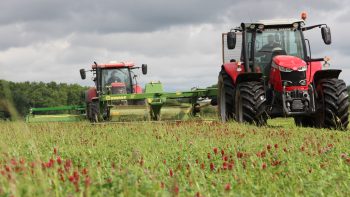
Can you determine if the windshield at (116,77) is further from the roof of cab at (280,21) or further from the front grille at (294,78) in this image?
the front grille at (294,78)

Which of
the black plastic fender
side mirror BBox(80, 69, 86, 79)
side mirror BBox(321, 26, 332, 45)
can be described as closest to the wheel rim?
the black plastic fender

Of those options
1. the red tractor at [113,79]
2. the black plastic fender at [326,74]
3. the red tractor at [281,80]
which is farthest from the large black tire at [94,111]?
the black plastic fender at [326,74]

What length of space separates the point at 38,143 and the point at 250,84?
5289mm

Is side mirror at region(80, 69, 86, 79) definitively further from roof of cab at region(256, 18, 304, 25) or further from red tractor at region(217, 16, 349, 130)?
roof of cab at region(256, 18, 304, 25)

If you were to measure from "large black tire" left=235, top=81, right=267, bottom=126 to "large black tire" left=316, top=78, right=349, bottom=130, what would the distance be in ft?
4.15

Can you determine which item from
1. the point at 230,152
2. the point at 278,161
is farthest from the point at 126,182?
the point at 230,152

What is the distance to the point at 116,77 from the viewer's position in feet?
69.8

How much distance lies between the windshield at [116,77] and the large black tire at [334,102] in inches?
413

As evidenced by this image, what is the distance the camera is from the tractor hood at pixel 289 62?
39.1 feet

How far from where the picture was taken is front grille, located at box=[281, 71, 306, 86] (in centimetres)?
1196

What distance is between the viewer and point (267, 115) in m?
12.0

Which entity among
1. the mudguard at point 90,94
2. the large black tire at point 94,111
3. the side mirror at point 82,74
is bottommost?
the large black tire at point 94,111

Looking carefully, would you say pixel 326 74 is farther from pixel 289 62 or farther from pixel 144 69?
pixel 144 69

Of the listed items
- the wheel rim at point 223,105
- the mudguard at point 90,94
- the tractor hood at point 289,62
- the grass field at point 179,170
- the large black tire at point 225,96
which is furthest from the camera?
the mudguard at point 90,94
